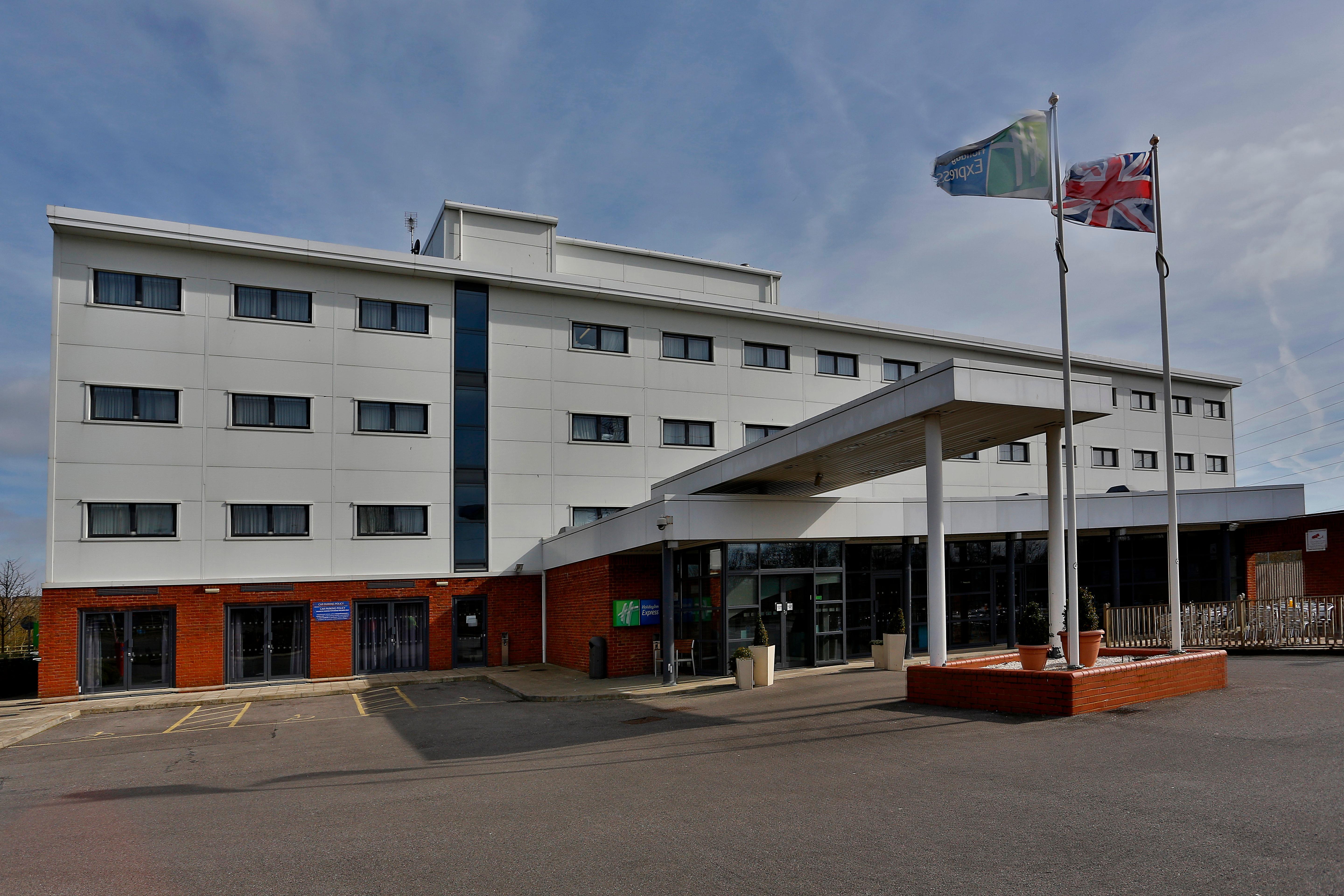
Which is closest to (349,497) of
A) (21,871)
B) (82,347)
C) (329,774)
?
(82,347)

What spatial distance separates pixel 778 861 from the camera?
634 cm

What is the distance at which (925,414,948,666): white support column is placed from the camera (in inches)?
522

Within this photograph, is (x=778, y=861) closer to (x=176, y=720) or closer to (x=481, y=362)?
(x=176, y=720)

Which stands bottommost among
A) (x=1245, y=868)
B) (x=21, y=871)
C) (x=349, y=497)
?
(x=21, y=871)

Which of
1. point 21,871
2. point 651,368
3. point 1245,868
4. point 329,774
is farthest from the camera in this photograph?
point 651,368

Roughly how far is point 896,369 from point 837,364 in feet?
8.04

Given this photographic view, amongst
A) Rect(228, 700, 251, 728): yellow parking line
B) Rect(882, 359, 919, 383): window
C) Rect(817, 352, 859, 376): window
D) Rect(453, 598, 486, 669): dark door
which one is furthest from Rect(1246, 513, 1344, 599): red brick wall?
Rect(228, 700, 251, 728): yellow parking line

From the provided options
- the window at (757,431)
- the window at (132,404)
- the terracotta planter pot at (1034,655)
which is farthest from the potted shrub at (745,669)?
the window at (132,404)

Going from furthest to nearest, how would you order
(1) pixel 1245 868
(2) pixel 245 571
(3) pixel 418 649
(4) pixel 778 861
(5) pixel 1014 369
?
(3) pixel 418 649
(2) pixel 245 571
(5) pixel 1014 369
(4) pixel 778 861
(1) pixel 1245 868

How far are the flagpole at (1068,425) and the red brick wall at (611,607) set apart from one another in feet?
30.3

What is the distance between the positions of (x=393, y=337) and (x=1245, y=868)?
22.8 m

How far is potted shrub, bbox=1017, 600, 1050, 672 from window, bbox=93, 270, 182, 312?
21055 mm

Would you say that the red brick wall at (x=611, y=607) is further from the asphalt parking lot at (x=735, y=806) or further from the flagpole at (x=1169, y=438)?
the flagpole at (x=1169, y=438)

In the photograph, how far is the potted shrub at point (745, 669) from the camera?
1745cm
